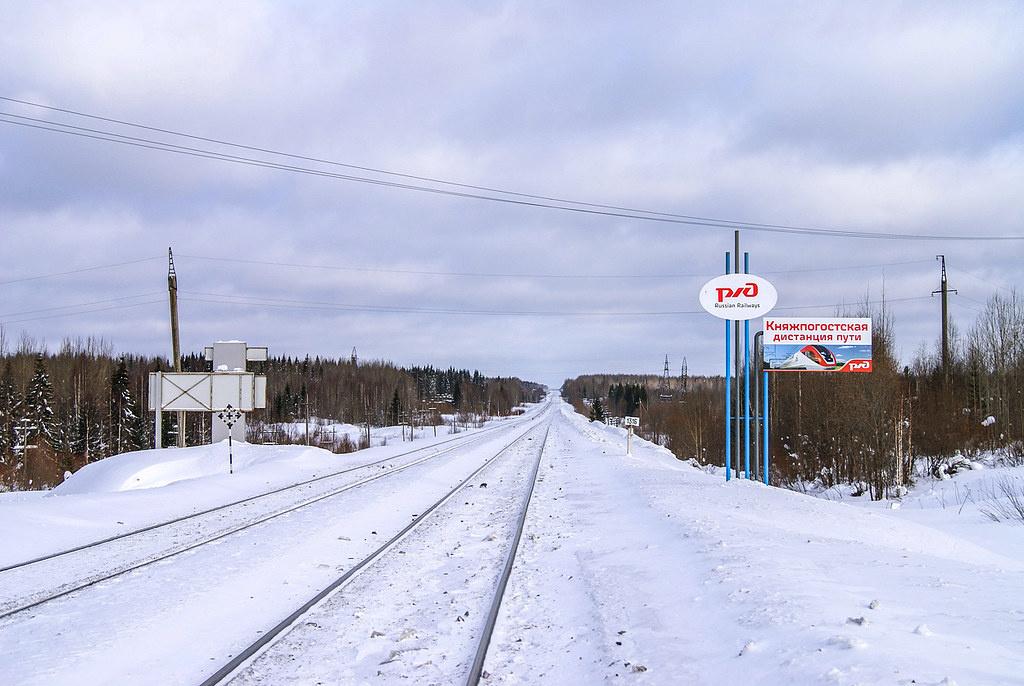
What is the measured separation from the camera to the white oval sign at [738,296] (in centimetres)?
1920

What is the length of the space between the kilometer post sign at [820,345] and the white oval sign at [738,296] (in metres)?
2.28

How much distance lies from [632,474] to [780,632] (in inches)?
614

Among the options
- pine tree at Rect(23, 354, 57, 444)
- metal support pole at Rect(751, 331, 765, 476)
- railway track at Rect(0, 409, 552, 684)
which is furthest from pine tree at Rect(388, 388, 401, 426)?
railway track at Rect(0, 409, 552, 684)

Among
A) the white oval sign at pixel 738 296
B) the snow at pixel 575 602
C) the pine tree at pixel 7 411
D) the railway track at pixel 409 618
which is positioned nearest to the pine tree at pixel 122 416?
the pine tree at pixel 7 411

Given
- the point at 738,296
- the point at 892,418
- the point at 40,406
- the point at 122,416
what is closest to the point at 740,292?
the point at 738,296

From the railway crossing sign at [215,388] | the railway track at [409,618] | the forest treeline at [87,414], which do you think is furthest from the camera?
the forest treeline at [87,414]

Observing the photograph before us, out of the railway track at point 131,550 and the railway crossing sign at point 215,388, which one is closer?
the railway track at point 131,550

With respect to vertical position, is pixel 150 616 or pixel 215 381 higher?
pixel 215 381

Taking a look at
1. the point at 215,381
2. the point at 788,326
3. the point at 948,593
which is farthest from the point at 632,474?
the point at 215,381

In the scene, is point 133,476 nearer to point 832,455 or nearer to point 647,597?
point 647,597

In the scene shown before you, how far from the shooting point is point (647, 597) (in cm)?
726

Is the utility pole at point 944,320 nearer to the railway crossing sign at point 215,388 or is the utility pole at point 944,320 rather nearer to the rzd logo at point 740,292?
the rzd logo at point 740,292

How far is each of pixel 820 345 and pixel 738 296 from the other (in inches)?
161

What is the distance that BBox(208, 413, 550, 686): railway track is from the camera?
5207 mm
